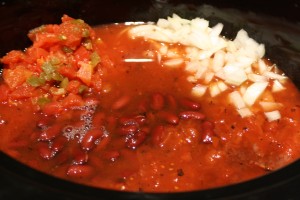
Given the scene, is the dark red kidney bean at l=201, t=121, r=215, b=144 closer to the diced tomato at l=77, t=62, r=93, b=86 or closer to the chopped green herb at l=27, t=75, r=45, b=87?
the diced tomato at l=77, t=62, r=93, b=86

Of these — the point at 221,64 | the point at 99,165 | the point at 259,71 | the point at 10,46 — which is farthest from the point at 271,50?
the point at 10,46

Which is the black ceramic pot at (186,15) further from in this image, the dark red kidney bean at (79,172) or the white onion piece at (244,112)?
the dark red kidney bean at (79,172)

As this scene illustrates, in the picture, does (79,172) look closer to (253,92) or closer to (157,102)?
(157,102)

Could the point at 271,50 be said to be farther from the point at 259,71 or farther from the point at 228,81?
the point at 228,81

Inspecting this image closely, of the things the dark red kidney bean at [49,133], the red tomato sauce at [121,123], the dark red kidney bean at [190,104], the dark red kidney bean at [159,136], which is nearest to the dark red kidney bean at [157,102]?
the red tomato sauce at [121,123]

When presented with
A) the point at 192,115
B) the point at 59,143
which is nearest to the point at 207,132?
the point at 192,115

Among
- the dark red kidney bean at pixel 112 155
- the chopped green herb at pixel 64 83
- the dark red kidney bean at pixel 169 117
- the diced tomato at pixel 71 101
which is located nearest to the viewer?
the dark red kidney bean at pixel 112 155

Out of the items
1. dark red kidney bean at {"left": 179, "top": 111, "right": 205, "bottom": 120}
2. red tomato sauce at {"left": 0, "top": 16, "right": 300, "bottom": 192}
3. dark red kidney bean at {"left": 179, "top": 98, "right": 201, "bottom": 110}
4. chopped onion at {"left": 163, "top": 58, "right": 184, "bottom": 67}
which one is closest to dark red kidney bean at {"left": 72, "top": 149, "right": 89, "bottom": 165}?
red tomato sauce at {"left": 0, "top": 16, "right": 300, "bottom": 192}
